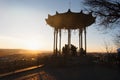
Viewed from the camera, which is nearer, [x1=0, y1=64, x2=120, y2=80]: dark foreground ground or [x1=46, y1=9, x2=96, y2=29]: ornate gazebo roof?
[x1=0, y1=64, x2=120, y2=80]: dark foreground ground

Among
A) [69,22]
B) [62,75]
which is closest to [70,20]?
[69,22]

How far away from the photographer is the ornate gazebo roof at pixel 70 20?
3534 centimetres

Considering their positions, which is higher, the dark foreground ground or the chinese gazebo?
the chinese gazebo

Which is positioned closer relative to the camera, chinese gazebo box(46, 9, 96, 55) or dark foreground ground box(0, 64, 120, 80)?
dark foreground ground box(0, 64, 120, 80)

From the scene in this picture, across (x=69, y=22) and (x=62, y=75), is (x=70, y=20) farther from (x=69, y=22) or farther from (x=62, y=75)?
(x=62, y=75)

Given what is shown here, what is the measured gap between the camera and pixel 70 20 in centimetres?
3575

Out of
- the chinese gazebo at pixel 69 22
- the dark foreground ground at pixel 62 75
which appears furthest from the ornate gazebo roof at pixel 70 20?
the dark foreground ground at pixel 62 75

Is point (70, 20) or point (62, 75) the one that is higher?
point (70, 20)

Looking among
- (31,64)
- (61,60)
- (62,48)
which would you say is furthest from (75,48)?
(31,64)

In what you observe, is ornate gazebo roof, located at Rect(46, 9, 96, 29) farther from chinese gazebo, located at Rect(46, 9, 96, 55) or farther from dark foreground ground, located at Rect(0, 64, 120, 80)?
dark foreground ground, located at Rect(0, 64, 120, 80)

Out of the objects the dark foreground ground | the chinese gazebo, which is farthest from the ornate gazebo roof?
the dark foreground ground

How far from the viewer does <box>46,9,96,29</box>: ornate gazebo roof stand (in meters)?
35.3

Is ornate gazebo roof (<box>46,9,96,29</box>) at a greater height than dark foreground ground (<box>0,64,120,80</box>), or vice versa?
ornate gazebo roof (<box>46,9,96,29</box>)

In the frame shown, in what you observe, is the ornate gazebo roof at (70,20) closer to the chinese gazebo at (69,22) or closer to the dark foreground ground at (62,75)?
the chinese gazebo at (69,22)
